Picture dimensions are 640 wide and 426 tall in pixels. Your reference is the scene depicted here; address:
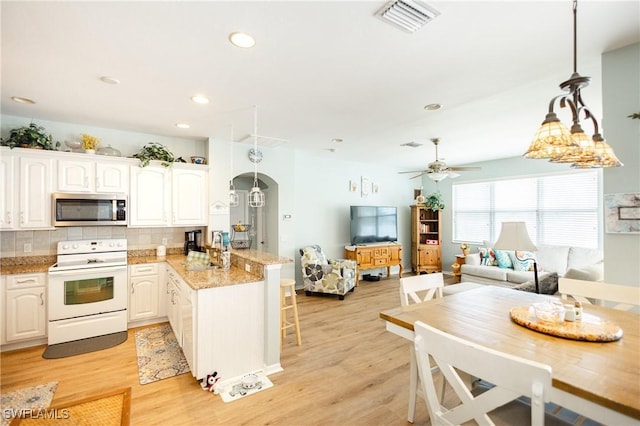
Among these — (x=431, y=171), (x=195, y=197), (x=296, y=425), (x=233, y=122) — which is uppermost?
(x=233, y=122)

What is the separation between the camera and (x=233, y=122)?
3.85 meters

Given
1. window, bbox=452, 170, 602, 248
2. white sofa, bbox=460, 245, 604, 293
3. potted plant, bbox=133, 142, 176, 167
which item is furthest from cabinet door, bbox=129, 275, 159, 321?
window, bbox=452, 170, 602, 248

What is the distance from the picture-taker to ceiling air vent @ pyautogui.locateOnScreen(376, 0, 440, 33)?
1700 mm

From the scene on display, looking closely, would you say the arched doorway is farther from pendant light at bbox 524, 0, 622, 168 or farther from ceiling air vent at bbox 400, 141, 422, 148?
pendant light at bbox 524, 0, 622, 168

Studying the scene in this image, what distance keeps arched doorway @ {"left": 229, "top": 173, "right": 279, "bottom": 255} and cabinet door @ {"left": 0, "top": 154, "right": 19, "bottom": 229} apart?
2.84 m

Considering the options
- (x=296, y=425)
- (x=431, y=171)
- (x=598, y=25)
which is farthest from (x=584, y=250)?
(x=296, y=425)

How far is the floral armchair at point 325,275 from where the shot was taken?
5227 mm

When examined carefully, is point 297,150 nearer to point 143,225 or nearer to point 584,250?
point 143,225

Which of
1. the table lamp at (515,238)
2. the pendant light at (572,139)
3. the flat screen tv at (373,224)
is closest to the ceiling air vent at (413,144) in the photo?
the flat screen tv at (373,224)

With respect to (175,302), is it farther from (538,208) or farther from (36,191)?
(538,208)

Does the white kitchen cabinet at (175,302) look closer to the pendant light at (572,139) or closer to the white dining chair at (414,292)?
the white dining chair at (414,292)

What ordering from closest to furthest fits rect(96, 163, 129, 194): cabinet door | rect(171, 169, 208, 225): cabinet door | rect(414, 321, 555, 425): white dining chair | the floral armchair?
rect(414, 321, 555, 425): white dining chair → rect(96, 163, 129, 194): cabinet door → rect(171, 169, 208, 225): cabinet door → the floral armchair

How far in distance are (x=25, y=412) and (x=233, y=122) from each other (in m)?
3.34

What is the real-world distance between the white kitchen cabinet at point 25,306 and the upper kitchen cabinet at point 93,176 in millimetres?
Result: 1099
